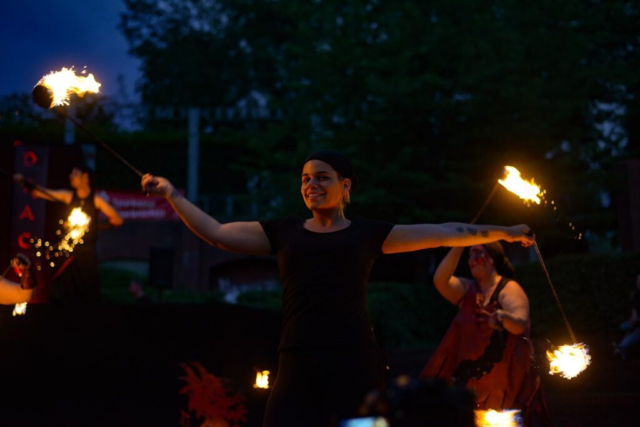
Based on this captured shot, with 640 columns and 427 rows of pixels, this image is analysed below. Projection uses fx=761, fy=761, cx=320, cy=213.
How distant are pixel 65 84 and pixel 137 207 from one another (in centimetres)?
2810

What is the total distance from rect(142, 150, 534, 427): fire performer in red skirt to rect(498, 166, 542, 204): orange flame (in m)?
1.45

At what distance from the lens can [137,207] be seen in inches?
1246

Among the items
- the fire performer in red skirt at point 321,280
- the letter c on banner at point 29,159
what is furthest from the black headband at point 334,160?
the letter c on banner at point 29,159

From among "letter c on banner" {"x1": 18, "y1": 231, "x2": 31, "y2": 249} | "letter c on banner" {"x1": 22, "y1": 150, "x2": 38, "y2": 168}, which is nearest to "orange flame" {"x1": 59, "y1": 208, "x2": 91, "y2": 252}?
"letter c on banner" {"x1": 18, "y1": 231, "x2": 31, "y2": 249}

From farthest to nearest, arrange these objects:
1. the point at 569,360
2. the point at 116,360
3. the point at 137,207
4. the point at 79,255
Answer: the point at 137,207 → the point at 79,255 → the point at 116,360 → the point at 569,360

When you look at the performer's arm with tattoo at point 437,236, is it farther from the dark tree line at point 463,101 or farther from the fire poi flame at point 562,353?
the dark tree line at point 463,101

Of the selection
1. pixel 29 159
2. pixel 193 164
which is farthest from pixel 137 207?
pixel 29 159

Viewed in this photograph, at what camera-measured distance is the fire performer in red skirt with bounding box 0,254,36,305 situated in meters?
5.59

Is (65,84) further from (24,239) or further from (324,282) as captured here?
(24,239)

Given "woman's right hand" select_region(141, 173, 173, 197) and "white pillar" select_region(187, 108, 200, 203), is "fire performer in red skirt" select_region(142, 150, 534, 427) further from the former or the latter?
"white pillar" select_region(187, 108, 200, 203)

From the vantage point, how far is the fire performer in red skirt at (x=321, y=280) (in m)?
3.40

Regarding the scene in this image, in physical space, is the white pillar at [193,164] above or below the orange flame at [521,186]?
above

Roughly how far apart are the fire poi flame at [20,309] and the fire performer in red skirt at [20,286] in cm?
24

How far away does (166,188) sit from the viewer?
360 centimetres
